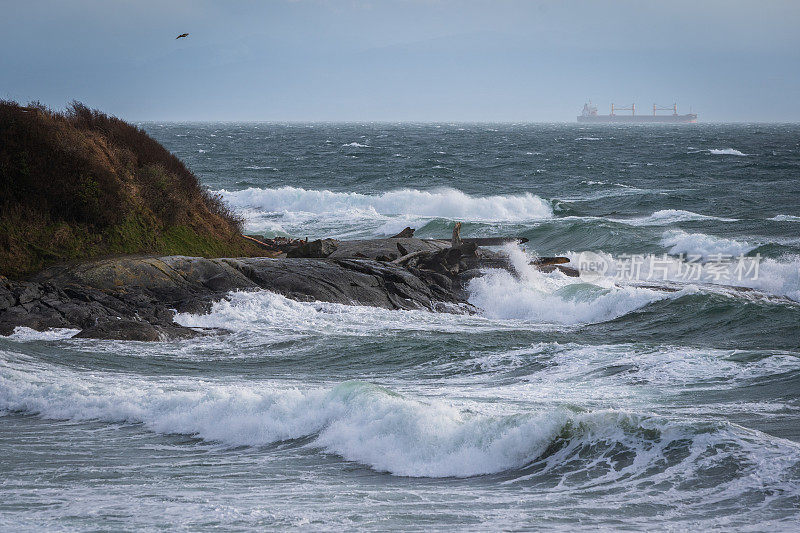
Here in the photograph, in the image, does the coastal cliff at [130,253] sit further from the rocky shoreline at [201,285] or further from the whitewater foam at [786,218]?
the whitewater foam at [786,218]

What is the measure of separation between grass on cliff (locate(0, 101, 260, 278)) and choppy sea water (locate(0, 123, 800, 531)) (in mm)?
3043

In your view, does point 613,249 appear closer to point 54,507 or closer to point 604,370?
point 604,370

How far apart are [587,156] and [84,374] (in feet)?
237

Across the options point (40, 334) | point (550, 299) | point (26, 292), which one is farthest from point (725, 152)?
point (40, 334)

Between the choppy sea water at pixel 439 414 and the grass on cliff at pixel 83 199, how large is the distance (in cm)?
304

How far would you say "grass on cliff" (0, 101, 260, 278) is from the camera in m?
15.1

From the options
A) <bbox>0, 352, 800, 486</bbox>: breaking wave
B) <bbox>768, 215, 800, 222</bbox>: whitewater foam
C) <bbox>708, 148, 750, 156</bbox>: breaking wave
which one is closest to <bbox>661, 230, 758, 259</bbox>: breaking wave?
<bbox>768, 215, 800, 222</bbox>: whitewater foam

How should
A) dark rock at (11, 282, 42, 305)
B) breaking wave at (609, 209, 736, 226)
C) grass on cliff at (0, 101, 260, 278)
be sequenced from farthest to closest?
breaking wave at (609, 209, 736, 226)
grass on cliff at (0, 101, 260, 278)
dark rock at (11, 282, 42, 305)

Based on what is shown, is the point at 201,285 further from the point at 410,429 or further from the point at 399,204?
the point at 399,204

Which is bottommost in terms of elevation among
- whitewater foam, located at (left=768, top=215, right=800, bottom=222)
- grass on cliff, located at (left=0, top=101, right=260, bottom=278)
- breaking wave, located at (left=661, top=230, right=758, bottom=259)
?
breaking wave, located at (left=661, top=230, right=758, bottom=259)

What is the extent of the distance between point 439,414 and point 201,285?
801cm

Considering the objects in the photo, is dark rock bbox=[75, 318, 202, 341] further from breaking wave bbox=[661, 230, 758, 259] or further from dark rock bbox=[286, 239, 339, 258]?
breaking wave bbox=[661, 230, 758, 259]

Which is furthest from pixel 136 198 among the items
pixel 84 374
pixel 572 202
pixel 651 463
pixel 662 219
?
pixel 572 202

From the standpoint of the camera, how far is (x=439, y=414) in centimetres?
830
